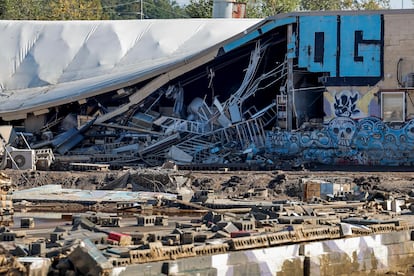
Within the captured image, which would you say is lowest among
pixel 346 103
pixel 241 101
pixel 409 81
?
pixel 346 103

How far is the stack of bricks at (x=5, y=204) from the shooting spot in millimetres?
27994

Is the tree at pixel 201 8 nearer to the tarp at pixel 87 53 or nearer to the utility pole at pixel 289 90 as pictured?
the tarp at pixel 87 53

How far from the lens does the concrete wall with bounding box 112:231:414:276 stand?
2064 centimetres

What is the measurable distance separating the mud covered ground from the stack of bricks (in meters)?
6.56

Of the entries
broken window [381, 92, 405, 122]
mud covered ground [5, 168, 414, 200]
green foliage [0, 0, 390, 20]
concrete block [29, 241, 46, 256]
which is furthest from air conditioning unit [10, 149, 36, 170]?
green foliage [0, 0, 390, 20]

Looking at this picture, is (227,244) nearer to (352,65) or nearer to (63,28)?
(352,65)

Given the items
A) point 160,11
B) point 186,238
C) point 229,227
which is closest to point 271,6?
point 160,11

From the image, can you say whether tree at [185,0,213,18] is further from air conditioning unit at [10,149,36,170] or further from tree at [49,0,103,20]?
air conditioning unit at [10,149,36,170]

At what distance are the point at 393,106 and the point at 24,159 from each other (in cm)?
1347

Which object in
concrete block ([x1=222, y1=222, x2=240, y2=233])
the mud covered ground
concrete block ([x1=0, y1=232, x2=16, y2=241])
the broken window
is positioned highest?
the broken window

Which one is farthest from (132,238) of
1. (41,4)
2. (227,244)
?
(41,4)

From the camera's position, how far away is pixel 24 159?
44844 mm

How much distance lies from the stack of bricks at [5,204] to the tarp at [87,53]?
17782 millimetres

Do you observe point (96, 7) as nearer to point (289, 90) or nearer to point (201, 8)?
point (201, 8)
